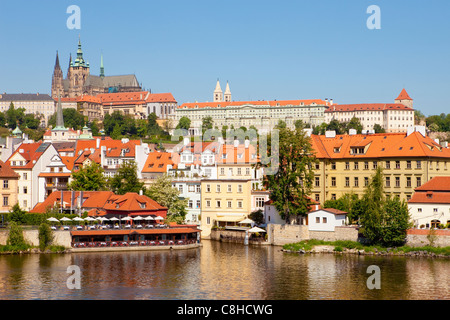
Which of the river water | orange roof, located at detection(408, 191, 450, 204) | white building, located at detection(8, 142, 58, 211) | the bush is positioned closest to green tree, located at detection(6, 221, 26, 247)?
the bush

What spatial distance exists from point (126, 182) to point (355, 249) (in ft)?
85.5

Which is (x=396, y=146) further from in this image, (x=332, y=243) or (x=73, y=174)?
(x=73, y=174)

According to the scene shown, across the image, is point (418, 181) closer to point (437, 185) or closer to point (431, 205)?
point (437, 185)

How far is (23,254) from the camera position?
5775 centimetres

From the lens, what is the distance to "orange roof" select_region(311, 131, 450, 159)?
223ft

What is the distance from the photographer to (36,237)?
59000mm

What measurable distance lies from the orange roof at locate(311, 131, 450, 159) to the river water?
14916 mm

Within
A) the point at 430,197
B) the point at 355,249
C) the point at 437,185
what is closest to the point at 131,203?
the point at 355,249

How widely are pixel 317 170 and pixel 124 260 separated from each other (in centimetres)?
2440

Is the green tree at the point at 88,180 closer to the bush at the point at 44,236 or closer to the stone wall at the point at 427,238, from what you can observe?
the bush at the point at 44,236

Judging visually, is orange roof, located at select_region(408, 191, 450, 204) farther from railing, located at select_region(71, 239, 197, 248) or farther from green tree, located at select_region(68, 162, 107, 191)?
green tree, located at select_region(68, 162, 107, 191)

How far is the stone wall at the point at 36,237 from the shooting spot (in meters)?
58.9

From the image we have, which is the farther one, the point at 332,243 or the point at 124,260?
the point at 332,243
